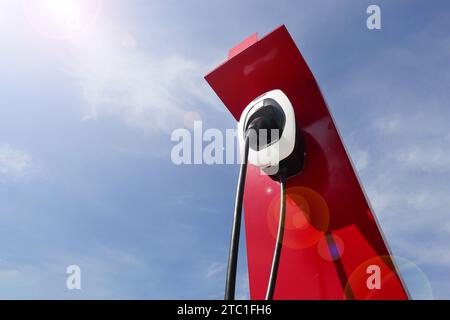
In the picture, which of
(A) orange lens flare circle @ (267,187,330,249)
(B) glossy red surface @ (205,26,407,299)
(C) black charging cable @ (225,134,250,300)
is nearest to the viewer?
(C) black charging cable @ (225,134,250,300)

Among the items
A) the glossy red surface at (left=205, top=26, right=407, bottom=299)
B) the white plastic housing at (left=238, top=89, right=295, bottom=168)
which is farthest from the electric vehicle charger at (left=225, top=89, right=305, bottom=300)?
the glossy red surface at (left=205, top=26, right=407, bottom=299)

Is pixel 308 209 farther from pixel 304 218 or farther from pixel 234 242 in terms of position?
pixel 234 242

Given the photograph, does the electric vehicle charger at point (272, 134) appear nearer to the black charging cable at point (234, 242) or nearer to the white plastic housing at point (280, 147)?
the white plastic housing at point (280, 147)

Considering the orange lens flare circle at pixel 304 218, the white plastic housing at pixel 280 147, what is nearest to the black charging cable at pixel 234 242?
the white plastic housing at pixel 280 147

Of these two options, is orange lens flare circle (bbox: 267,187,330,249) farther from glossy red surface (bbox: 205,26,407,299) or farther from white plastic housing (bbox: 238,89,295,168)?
white plastic housing (bbox: 238,89,295,168)

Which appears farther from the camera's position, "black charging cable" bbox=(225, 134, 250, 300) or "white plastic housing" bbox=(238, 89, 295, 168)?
"white plastic housing" bbox=(238, 89, 295, 168)

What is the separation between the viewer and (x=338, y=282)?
967 mm

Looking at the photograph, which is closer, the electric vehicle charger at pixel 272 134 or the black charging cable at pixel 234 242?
the black charging cable at pixel 234 242

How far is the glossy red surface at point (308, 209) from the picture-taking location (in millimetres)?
948

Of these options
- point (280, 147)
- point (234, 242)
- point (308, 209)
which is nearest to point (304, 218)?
point (308, 209)

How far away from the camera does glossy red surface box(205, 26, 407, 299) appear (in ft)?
3.11

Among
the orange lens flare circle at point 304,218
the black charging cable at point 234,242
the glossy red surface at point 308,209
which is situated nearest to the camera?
the black charging cable at point 234,242

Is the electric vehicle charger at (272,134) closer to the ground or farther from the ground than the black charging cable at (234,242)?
farther from the ground
